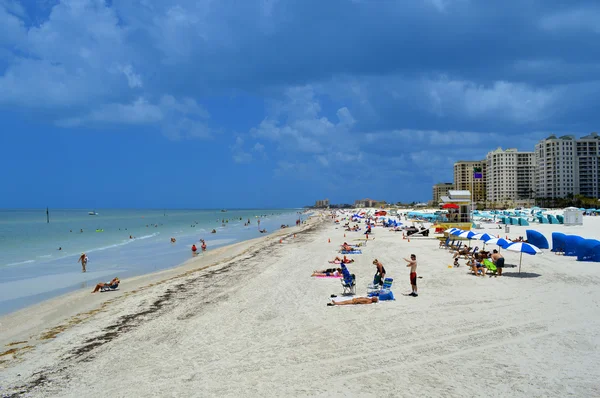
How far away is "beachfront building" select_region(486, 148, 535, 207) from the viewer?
142 meters

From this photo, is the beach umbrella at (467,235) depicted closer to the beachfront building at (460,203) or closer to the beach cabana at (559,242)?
the beach cabana at (559,242)

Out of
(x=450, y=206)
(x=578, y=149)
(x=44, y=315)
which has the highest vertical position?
(x=578, y=149)

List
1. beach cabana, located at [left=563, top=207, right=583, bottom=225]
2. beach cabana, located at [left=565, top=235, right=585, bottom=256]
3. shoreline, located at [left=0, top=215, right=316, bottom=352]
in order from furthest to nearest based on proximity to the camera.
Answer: beach cabana, located at [left=563, top=207, right=583, bottom=225] < beach cabana, located at [left=565, top=235, right=585, bottom=256] < shoreline, located at [left=0, top=215, right=316, bottom=352]

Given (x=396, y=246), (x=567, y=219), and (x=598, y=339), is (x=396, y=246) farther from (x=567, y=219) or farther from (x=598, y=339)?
(x=567, y=219)

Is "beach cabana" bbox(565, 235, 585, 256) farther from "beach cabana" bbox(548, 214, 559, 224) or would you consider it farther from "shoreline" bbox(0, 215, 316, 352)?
"beach cabana" bbox(548, 214, 559, 224)

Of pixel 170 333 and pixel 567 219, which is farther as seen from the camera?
pixel 567 219

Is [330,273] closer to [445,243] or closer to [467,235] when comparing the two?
[467,235]

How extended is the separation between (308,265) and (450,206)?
1909 cm

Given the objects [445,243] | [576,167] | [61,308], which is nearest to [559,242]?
[445,243]

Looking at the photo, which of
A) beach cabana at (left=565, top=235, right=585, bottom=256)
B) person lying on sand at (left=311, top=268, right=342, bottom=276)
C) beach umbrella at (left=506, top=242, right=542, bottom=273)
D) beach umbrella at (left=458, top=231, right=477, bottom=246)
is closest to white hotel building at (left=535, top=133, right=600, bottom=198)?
beach umbrella at (left=458, top=231, right=477, bottom=246)

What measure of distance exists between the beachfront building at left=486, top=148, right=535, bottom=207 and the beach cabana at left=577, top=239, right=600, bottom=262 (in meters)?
137

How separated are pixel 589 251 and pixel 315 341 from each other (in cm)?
1438

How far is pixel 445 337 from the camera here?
→ 7.80 m

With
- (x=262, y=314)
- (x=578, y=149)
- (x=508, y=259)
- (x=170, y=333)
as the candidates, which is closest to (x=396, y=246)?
(x=508, y=259)
